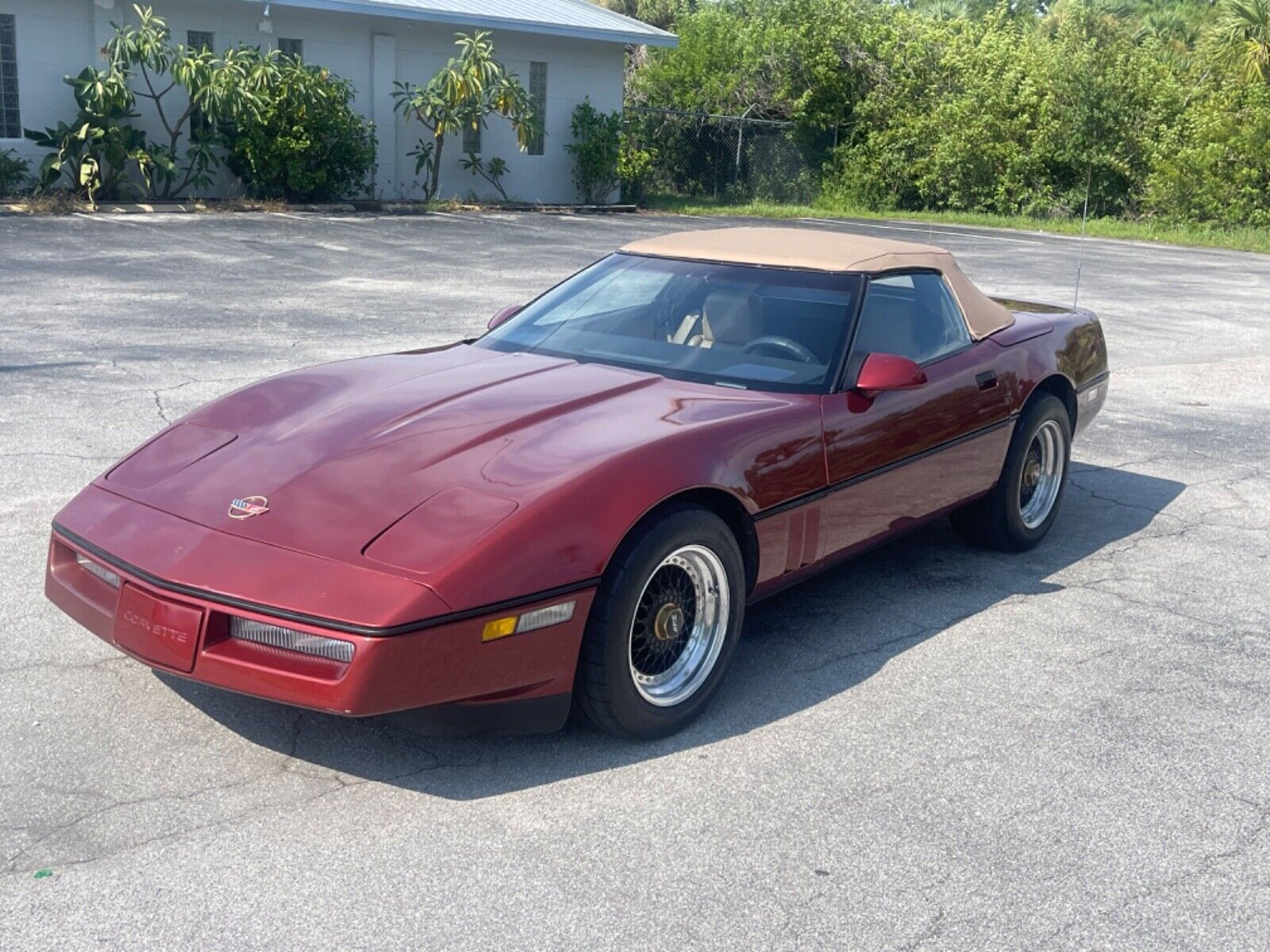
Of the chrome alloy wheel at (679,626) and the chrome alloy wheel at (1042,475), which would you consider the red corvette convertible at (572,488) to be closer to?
the chrome alloy wheel at (679,626)

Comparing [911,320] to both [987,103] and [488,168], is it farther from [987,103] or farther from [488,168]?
[987,103]

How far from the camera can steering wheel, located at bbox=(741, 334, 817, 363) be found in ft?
16.6

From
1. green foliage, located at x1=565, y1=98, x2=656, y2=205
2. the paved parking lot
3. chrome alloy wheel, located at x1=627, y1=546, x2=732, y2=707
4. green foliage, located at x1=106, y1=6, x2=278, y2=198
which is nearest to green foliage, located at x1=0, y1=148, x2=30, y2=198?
green foliage, located at x1=106, y1=6, x2=278, y2=198

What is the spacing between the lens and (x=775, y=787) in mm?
3842

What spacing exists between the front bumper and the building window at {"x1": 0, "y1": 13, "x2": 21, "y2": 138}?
18678 millimetres

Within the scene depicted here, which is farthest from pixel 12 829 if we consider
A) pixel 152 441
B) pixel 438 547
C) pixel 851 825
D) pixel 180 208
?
pixel 180 208

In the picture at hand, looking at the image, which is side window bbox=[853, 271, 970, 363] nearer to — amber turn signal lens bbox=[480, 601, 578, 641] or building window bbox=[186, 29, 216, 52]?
amber turn signal lens bbox=[480, 601, 578, 641]

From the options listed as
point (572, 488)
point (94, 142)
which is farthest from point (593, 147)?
point (572, 488)

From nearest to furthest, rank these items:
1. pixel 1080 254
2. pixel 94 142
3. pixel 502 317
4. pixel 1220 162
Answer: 1. pixel 502 317
2. pixel 1080 254
3. pixel 94 142
4. pixel 1220 162

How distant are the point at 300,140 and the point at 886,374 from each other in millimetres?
18413

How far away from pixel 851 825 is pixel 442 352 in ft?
8.50

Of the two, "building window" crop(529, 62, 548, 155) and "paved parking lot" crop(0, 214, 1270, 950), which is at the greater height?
"building window" crop(529, 62, 548, 155)

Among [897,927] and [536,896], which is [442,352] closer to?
[536,896]

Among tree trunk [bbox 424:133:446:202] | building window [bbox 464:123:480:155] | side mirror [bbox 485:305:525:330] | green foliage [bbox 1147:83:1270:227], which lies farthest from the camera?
green foliage [bbox 1147:83:1270:227]
